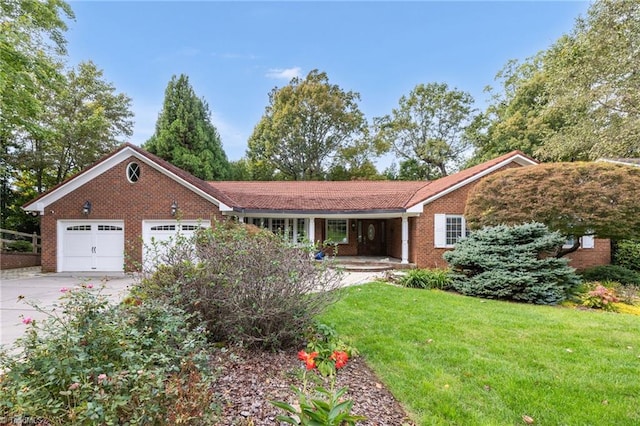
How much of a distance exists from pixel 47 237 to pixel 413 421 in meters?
15.2

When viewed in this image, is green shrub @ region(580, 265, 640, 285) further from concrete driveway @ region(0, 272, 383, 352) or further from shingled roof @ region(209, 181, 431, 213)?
concrete driveway @ region(0, 272, 383, 352)

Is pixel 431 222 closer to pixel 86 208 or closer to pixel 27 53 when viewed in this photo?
pixel 86 208

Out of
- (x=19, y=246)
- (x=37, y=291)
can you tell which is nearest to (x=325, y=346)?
(x=37, y=291)

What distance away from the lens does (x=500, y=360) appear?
4215 millimetres

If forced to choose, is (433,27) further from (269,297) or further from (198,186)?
(269,297)

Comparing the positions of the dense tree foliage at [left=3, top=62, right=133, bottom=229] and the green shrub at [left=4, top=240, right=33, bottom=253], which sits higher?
the dense tree foliage at [left=3, top=62, right=133, bottom=229]

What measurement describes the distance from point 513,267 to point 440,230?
15.0 ft

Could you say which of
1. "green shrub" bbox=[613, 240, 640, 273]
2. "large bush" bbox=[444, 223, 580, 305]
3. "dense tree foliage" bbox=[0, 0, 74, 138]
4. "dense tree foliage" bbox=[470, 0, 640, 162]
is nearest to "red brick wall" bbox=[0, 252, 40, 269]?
"dense tree foliage" bbox=[0, 0, 74, 138]

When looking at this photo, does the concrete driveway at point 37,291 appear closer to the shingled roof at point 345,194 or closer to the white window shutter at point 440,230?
the white window shutter at point 440,230

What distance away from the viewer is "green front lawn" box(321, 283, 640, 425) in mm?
3127

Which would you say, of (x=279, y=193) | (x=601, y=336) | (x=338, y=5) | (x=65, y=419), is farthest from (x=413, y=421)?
(x=279, y=193)

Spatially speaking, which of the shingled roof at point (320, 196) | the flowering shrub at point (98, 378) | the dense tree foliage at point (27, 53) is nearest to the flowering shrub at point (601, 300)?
the shingled roof at point (320, 196)

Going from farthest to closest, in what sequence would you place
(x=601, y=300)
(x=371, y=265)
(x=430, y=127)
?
(x=430, y=127)
(x=371, y=265)
(x=601, y=300)

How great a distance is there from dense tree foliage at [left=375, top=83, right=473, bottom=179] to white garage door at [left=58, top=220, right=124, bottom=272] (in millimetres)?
23393
